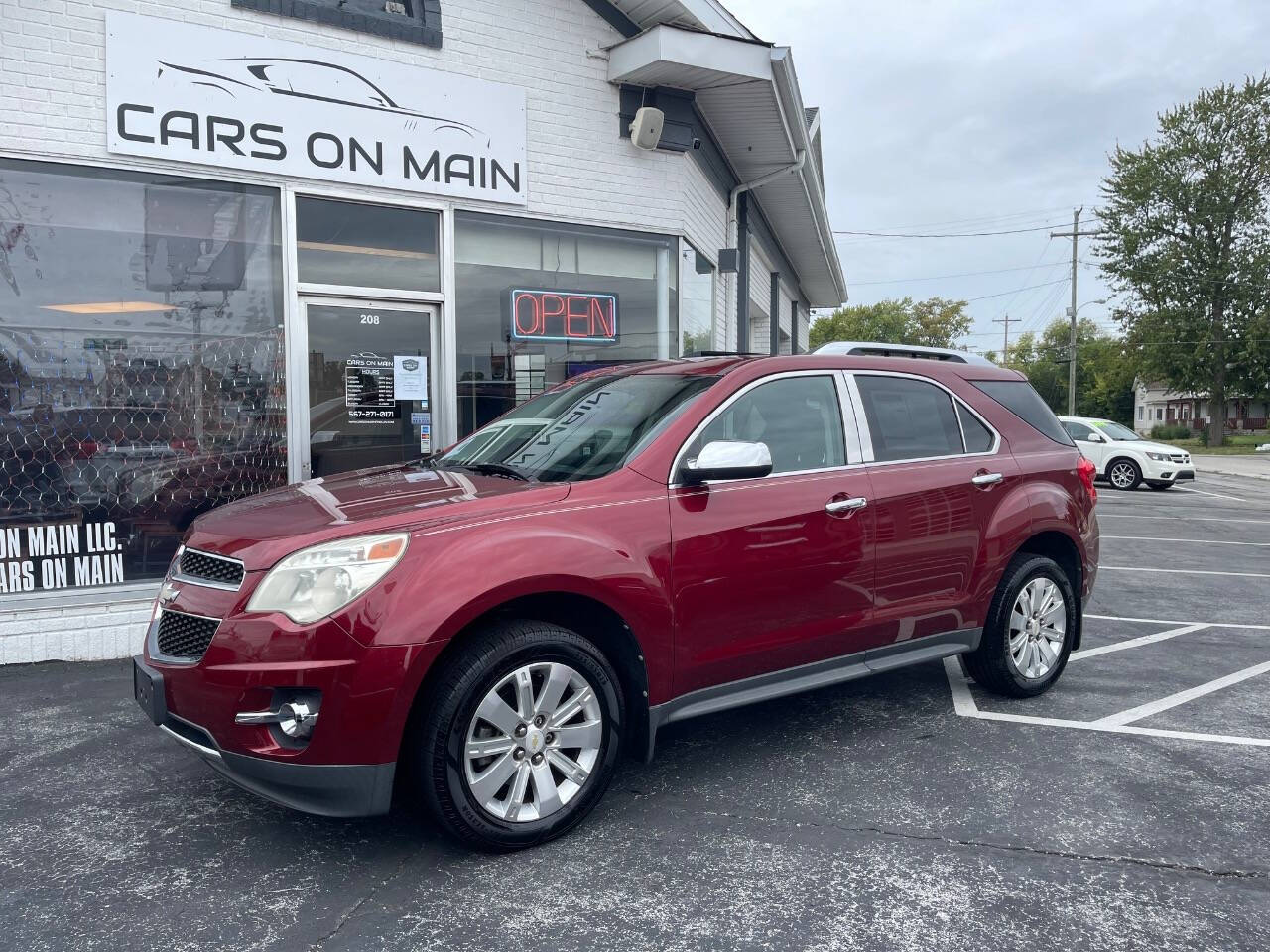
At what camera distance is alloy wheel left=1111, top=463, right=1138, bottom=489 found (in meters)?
20.0

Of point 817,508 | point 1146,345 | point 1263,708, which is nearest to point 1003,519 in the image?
point 817,508

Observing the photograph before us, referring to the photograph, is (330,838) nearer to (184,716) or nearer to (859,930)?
(184,716)

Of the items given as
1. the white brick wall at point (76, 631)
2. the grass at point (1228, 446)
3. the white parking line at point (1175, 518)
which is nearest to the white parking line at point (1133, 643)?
the white brick wall at point (76, 631)

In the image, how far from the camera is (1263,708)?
495cm

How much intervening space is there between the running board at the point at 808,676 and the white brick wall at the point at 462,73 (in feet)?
13.7

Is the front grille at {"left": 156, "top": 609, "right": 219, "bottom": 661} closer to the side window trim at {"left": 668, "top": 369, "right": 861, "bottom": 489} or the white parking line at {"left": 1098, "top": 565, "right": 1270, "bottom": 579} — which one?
the side window trim at {"left": 668, "top": 369, "right": 861, "bottom": 489}

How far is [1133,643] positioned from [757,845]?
4232 mm

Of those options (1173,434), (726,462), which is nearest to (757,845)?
(726,462)

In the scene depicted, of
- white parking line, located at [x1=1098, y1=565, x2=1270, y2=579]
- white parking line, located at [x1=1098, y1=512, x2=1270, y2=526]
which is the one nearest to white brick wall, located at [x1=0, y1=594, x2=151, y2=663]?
white parking line, located at [x1=1098, y1=565, x2=1270, y2=579]

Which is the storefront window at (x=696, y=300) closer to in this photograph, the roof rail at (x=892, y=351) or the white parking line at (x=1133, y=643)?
the roof rail at (x=892, y=351)

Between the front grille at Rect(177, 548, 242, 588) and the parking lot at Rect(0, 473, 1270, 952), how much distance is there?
96 centimetres

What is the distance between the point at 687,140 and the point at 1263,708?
632 centimetres

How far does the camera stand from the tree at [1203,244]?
1713 inches

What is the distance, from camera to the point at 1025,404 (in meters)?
5.25
